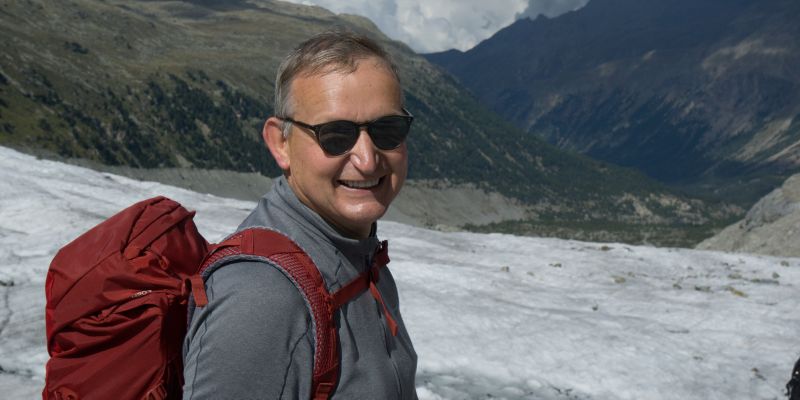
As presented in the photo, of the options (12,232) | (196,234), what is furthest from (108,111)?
Result: (196,234)

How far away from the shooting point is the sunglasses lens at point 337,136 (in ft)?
9.44

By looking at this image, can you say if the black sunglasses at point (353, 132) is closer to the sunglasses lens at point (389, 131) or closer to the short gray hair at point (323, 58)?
the sunglasses lens at point (389, 131)

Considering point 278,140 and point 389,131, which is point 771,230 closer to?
point 389,131

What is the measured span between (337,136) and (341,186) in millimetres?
230

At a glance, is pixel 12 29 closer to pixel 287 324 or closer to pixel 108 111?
pixel 108 111

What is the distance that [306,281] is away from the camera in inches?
100

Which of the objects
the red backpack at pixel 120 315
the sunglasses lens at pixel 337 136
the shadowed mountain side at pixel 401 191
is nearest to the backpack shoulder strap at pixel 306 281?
the red backpack at pixel 120 315

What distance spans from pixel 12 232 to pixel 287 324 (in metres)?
12.9

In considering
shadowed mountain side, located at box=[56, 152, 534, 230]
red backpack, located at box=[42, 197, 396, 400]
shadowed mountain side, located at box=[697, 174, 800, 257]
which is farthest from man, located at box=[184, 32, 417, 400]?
shadowed mountain side, located at box=[56, 152, 534, 230]

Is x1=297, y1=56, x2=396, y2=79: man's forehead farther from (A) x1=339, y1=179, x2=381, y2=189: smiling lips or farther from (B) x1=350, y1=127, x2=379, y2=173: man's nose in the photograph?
(A) x1=339, y1=179, x2=381, y2=189: smiling lips

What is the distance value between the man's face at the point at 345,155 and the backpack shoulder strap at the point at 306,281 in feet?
1.28

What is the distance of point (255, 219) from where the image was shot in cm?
289

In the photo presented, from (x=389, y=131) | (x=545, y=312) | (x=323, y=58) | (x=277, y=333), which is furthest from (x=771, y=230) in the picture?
(x=277, y=333)

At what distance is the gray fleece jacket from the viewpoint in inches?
91.0
